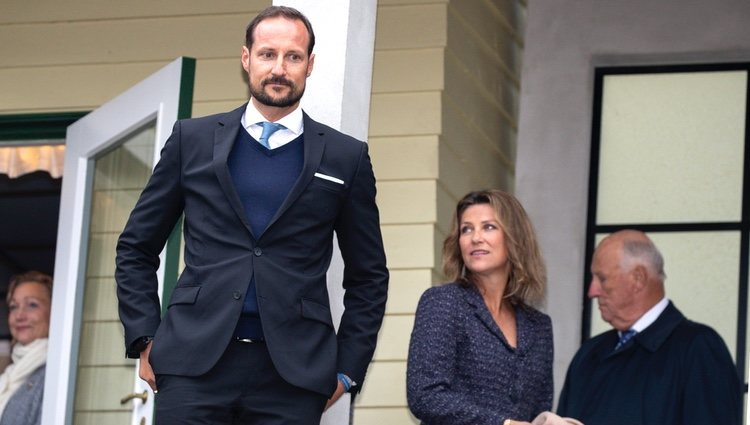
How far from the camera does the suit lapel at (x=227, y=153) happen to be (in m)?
3.65

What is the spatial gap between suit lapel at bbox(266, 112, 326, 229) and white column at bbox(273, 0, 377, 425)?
38 centimetres

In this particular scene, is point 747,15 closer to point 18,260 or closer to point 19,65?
point 19,65

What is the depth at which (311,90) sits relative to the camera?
14.1 ft

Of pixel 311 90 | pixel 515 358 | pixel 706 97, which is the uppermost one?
pixel 706 97

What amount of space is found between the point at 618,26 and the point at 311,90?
10.8ft

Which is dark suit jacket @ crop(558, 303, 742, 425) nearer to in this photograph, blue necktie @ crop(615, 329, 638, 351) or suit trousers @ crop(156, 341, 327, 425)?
blue necktie @ crop(615, 329, 638, 351)

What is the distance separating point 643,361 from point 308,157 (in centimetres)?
219

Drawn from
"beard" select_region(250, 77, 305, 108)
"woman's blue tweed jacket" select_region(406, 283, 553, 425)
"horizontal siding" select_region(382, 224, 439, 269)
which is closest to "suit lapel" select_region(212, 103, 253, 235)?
"beard" select_region(250, 77, 305, 108)

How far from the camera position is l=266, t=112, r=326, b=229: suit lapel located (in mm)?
3666

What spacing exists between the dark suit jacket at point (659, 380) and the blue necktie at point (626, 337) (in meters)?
0.03

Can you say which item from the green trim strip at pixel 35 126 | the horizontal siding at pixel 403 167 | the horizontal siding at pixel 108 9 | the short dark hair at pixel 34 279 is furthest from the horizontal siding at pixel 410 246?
the short dark hair at pixel 34 279

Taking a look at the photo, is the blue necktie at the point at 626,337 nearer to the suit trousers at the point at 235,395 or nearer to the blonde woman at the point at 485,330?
the blonde woman at the point at 485,330

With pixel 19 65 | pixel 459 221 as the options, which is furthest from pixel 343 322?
pixel 19 65

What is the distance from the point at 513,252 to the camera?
4840mm
